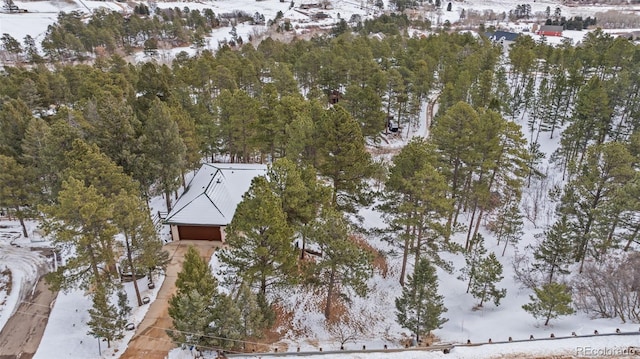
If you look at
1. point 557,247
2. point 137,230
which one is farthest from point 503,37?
point 137,230

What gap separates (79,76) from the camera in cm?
4234

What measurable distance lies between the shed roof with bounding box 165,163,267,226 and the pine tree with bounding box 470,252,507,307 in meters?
14.2

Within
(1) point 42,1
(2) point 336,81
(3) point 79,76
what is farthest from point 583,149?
(1) point 42,1

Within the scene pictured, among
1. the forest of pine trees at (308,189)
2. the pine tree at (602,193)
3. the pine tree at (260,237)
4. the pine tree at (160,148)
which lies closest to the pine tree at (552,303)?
the forest of pine trees at (308,189)

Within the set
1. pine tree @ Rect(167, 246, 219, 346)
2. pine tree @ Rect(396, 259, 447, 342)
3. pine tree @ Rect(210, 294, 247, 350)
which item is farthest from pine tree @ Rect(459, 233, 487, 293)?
pine tree @ Rect(167, 246, 219, 346)

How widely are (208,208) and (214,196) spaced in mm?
1020

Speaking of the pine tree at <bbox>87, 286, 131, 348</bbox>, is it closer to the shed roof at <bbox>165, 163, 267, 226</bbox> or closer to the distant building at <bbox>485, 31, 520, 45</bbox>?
A: the shed roof at <bbox>165, 163, 267, 226</bbox>

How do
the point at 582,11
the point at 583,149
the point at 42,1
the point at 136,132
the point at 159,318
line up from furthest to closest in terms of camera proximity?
the point at 582,11
the point at 42,1
the point at 583,149
the point at 136,132
the point at 159,318

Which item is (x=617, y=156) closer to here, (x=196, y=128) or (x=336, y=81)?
(x=196, y=128)

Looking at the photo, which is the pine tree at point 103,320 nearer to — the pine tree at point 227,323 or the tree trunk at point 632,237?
the pine tree at point 227,323

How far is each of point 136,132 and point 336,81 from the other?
26286mm

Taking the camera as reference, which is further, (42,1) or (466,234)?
(42,1)

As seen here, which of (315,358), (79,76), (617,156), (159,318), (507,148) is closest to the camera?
(315,358)

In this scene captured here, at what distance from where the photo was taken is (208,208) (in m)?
24.5
